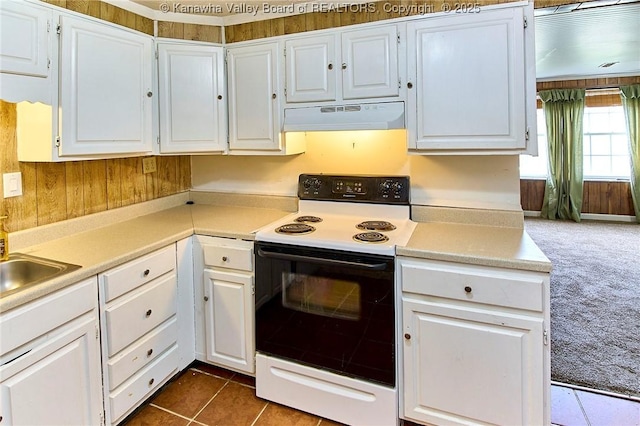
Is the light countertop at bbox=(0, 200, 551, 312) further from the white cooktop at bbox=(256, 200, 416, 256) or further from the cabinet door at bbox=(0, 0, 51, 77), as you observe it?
the cabinet door at bbox=(0, 0, 51, 77)

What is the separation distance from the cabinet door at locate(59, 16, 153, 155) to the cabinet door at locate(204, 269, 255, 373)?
0.88m

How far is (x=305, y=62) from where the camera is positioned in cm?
225

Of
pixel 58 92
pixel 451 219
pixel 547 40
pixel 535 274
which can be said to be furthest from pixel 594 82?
pixel 58 92

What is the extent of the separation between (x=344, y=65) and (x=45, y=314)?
5.90 feet

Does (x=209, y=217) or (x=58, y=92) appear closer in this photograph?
(x=58, y=92)

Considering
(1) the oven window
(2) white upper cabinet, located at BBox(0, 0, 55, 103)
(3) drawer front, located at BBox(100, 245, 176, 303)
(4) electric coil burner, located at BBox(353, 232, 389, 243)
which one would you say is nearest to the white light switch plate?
(2) white upper cabinet, located at BBox(0, 0, 55, 103)

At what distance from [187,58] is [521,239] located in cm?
214

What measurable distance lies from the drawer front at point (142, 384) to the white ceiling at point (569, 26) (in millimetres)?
2036

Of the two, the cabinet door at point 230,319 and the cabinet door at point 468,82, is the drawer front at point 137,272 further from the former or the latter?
the cabinet door at point 468,82

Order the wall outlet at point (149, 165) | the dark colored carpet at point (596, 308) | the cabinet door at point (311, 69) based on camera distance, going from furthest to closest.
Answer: the wall outlet at point (149, 165) → the dark colored carpet at point (596, 308) → the cabinet door at point (311, 69)

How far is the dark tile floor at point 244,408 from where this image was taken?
1.92 m

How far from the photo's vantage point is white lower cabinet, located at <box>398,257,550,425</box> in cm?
160

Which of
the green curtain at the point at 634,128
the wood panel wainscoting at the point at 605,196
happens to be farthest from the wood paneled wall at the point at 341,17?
the green curtain at the point at 634,128

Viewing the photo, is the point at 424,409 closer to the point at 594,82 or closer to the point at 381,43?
the point at 381,43
